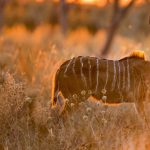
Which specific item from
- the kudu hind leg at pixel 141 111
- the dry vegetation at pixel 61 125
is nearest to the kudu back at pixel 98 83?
the kudu hind leg at pixel 141 111

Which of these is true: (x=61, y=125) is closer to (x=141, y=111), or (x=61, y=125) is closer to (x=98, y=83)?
(x=98, y=83)

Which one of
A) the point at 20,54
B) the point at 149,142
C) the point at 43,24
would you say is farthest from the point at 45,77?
the point at 43,24

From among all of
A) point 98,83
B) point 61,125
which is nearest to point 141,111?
point 98,83

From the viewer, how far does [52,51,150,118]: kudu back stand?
285 inches

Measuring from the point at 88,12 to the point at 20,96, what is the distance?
103 ft

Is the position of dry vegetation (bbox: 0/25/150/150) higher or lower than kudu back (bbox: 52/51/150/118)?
lower

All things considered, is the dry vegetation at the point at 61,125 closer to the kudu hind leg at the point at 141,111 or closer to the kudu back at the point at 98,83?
the kudu hind leg at the point at 141,111

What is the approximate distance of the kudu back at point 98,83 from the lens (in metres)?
7.24

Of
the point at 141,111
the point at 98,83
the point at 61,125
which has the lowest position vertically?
the point at 61,125

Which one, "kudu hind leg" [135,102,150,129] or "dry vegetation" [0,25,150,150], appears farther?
"kudu hind leg" [135,102,150,129]

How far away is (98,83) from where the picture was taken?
724 cm

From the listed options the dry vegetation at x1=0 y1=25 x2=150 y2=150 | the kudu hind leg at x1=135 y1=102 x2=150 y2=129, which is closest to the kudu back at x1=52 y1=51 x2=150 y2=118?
the kudu hind leg at x1=135 y1=102 x2=150 y2=129

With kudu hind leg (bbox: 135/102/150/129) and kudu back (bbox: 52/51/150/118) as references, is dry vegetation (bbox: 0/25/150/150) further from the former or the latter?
kudu back (bbox: 52/51/150/118)

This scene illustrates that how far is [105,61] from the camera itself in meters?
7.34
